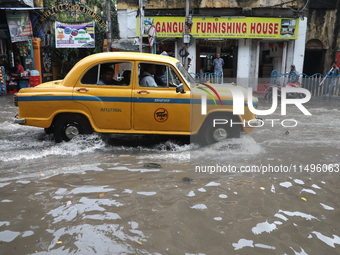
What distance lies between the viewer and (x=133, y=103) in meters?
5.81

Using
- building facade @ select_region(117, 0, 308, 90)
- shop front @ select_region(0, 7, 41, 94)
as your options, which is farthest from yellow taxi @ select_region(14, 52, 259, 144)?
building facade @ select_region(117, 0, 308, 90)

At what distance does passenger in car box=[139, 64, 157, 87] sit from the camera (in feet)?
19.4

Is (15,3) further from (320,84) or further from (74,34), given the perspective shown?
(320,84)

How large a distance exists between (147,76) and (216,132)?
1701 mm

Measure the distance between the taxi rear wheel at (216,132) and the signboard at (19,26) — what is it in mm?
12951

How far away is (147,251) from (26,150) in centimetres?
404

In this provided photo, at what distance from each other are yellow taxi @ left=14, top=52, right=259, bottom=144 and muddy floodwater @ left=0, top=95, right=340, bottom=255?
387 mm

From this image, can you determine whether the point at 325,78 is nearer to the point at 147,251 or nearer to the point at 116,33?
the point at 116,33

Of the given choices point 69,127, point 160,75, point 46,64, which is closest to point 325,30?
point 160,75

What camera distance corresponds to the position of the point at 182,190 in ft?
13.8

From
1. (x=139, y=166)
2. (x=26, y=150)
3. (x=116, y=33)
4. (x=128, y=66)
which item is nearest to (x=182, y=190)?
(x=139, y=166)

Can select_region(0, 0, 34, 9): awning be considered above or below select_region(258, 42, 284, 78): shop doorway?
above

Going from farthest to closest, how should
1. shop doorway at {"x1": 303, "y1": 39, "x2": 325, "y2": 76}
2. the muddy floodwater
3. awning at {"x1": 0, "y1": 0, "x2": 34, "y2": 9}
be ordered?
shop doorway at {"x1": 303, "y1": 39, "x2": 325, "y2": 76} → awning at {"x1": 0, "y1": 0, "x2": 34, "y2": 9} → the muddy floodwater

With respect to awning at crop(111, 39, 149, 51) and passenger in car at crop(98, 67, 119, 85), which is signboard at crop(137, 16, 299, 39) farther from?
passenger in car at crop(98, 67, 119, 85)
